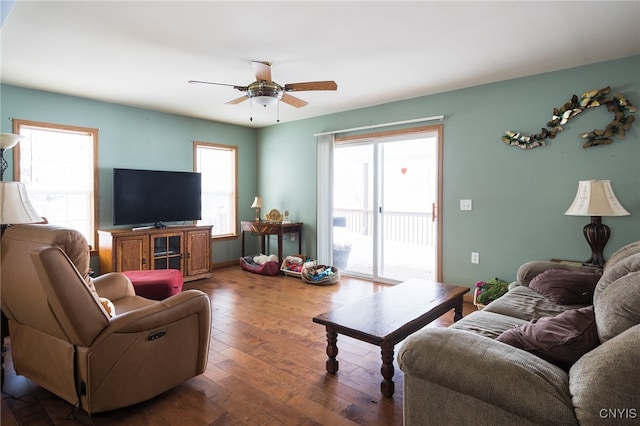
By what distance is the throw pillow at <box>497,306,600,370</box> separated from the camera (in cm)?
136

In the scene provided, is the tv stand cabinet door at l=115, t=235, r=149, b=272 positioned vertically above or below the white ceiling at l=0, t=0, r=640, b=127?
below

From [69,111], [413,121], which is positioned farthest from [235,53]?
[69,111]

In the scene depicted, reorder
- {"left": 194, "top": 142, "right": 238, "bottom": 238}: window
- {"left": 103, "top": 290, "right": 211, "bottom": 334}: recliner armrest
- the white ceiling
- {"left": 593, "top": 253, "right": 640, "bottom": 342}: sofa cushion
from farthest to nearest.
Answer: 1. {"left": 194, "top": 142, "right": 238, "bottom": 238}: window
2. the white ceiling
3. {"left": 103, "top": 290, "right": 211, "bottom": 334}: recliner armrest
4. {"left": 593, "top": 253, "right": 640, "bottom": 342}: sofa cushion

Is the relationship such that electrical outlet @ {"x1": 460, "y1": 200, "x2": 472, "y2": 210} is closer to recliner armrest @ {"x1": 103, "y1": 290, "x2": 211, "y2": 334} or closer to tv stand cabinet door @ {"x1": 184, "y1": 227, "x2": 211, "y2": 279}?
recliner armrest @ {"x1": 103, "y1": 290, "x2": 211, "y2": 334}

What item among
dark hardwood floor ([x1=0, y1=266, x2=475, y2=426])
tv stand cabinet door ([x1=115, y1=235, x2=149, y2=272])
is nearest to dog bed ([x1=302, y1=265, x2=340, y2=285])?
dark hardwood floor ([x1=0, y1=266, x2=475, y2=426])

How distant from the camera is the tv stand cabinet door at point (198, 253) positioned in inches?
199

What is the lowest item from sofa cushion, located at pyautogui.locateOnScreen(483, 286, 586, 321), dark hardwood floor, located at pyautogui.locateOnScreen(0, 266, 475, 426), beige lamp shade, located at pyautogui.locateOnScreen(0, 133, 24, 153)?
dark hardwood floor, located at pyautogui.locateOnScreen(0, 266, 475, 426)

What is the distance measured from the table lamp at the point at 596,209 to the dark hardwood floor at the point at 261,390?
1.35m

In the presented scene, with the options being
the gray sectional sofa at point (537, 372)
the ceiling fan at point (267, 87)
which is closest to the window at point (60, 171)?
the ceiling fan at point (267, 87)

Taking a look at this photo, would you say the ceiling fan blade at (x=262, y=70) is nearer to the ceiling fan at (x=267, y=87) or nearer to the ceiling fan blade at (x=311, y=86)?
the ceiling fan at (x=267, y=87)

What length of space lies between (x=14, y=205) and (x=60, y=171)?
2520 mm

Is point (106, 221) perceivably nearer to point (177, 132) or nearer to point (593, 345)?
point (177, 132)

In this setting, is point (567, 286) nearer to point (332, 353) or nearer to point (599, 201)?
point (599, 201)

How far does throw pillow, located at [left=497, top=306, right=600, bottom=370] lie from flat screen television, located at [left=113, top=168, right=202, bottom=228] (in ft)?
14.9
